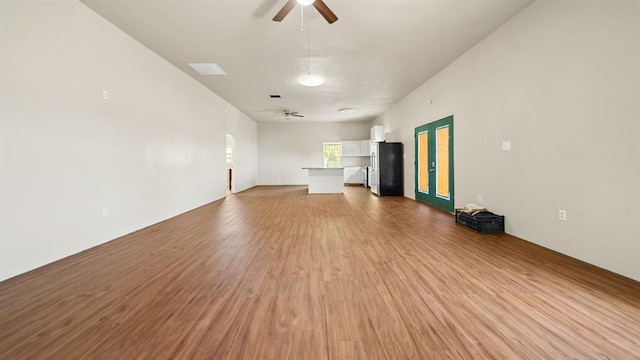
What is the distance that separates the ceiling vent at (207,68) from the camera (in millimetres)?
5168

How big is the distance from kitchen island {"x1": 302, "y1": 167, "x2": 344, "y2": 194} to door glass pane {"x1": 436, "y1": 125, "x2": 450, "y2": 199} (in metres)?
A: 3.71

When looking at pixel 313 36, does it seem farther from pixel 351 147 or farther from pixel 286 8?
pixel 351 147

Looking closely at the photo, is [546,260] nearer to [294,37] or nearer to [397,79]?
[294,37]

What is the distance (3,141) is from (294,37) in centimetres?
352

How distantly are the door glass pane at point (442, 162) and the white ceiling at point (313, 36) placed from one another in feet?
4.42

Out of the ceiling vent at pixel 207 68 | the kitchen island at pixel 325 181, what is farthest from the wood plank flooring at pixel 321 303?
the kitchen island at pixel 325 181

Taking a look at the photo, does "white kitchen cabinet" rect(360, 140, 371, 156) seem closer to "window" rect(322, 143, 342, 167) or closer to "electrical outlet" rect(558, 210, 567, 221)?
"window" rect(322, 143, 342, 167)

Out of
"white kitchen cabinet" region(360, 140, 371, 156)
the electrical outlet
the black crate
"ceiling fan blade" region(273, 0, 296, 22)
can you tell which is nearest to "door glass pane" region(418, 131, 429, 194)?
the black crate

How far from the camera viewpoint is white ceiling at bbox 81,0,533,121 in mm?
3314

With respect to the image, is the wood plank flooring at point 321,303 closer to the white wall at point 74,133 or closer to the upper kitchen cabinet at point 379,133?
the white wall at point 74,133

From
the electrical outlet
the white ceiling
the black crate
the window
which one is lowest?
the black crate

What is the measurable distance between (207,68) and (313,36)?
99.0 inches

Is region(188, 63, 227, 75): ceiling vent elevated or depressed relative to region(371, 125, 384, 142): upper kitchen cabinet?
elevated

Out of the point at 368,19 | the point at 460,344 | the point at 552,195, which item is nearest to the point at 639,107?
the point at 552,195
